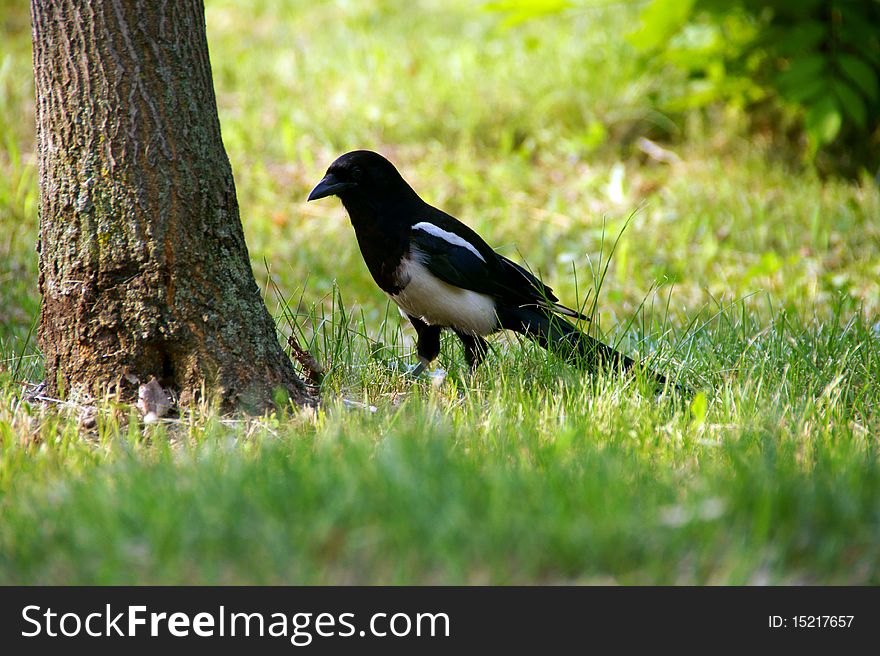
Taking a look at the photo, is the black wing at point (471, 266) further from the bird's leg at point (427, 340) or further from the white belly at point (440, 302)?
the bird's leg at point (427, 340)

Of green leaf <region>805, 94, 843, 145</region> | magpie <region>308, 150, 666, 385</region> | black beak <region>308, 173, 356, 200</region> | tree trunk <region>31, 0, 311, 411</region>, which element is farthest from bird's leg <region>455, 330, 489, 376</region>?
green leaf <region>805, 94, 843, 145</region>

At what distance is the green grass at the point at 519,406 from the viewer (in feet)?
7.89

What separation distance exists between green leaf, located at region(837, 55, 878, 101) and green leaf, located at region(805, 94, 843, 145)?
19 cm

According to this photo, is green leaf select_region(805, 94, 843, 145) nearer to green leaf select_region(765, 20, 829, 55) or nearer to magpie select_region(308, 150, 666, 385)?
green leaf select_region(765, 20, 829, 55)

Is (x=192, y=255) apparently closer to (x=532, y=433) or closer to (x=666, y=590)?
(x=532, y=433)

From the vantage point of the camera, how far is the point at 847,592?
2.38 metres

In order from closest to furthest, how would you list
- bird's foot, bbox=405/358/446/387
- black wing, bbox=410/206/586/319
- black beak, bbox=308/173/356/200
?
bird's foot, bbox=405/358/446/387
black beak, bbox=308/173/356/200
black wing, bbox=410/206/586/319

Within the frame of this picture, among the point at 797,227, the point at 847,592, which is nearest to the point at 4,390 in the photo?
the point at 847,592

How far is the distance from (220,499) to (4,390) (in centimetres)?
140

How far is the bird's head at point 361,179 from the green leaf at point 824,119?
141 inches

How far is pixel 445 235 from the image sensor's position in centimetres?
436

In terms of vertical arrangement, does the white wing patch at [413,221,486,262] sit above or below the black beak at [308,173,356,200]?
below

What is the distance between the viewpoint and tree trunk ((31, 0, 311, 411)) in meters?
3.49

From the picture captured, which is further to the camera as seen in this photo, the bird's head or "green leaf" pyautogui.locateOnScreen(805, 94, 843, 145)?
"green leaf" pyautogui.locateOnScreen(805, 94, 843, 145)
